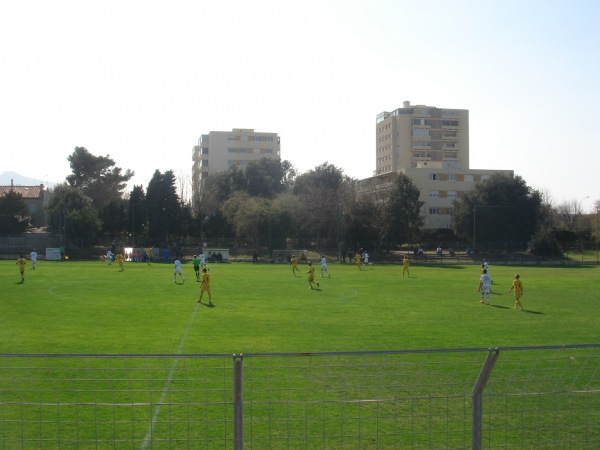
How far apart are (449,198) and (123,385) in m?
92.9

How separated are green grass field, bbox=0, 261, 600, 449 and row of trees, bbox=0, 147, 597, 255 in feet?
136

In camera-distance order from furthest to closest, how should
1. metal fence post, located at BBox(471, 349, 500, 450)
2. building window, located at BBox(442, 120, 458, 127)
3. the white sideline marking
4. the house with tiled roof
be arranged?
building window, located at BBox(442, 120, 458, 127)
the house with tiled roof
the white sideline marking
metal fence post, located at BBox(471, 349, 500, 450)

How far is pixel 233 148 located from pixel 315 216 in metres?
44.5

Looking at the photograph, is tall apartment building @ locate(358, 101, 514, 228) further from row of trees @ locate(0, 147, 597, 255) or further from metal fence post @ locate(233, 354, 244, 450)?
metal fence post @ locate(233, 354, 244, 450)

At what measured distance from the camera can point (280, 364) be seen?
12430mm

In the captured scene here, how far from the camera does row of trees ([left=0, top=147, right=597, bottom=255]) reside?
80000 mm

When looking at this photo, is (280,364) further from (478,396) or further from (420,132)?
(420,132)

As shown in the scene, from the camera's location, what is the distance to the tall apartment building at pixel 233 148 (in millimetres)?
119688

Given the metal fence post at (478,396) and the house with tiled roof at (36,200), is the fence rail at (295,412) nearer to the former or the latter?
the metal fence post at (478,396)

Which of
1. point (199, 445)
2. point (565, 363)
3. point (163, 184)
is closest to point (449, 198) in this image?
point (163, 184)

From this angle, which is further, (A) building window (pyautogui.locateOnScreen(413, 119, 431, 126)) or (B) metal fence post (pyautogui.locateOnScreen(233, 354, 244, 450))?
(A) building window (pyautogui.locateOnScreen(413, 119, 431, 126))

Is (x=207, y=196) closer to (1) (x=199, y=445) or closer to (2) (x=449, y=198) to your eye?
(2) (x=449, y=198)

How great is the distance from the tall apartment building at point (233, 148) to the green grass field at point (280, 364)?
271ft

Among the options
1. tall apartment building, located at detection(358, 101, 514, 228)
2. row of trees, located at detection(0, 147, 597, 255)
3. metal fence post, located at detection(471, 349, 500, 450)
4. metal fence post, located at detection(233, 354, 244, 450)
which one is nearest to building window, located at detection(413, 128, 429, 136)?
tall apartment building, located at detection(358, 101, 514, 228)
